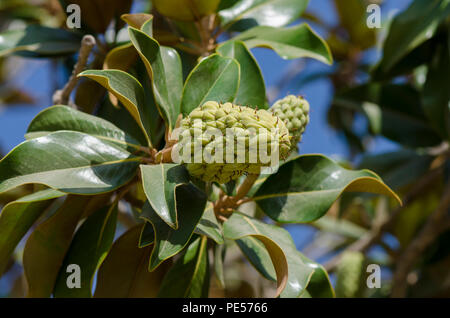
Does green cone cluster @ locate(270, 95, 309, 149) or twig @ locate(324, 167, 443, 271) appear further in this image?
twig @ locate(324, 167, 443, 271)

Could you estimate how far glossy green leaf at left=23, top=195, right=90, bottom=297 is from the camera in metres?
1.70

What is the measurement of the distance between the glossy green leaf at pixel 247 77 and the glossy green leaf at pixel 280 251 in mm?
393

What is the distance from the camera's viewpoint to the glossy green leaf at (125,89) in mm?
1358

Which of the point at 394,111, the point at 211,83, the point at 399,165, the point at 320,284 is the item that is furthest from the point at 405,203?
the point at 211,83

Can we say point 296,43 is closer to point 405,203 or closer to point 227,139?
point 227,139

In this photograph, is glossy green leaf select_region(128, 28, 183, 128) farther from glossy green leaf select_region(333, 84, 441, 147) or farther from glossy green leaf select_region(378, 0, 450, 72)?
glossy green leaf select_region(333, 84, 441, 147)

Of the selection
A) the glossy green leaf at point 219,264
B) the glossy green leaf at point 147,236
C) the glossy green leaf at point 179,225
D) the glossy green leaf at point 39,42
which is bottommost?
the glossy green leaf at point 219,264

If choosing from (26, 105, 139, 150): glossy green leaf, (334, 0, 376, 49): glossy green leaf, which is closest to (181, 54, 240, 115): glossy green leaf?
(26, 105, 139, 150): glossy green leaf

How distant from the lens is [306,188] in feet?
5.66

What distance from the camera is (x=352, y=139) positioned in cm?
340

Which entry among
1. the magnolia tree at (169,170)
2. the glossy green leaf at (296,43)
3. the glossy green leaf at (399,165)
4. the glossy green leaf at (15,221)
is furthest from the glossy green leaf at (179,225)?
the glossy green leaf at (399,165)

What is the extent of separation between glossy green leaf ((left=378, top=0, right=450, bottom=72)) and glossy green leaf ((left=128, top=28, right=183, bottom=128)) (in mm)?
1265

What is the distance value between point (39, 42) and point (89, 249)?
3.09ft

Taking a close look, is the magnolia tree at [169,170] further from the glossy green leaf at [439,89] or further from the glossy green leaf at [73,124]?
the glossy green leaf at [439,89]
